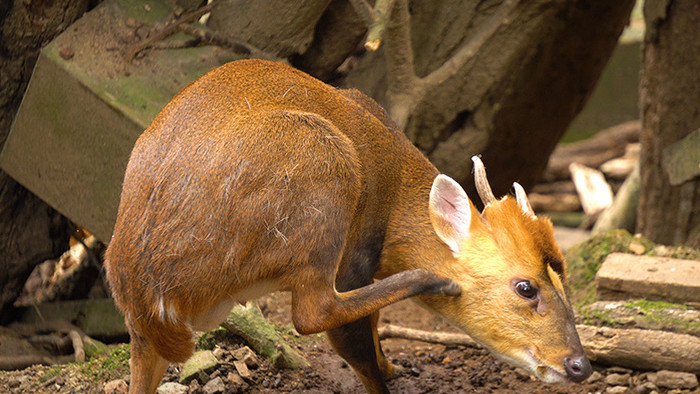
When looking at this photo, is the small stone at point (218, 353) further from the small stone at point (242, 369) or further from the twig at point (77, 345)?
the twig at point (77, 345)

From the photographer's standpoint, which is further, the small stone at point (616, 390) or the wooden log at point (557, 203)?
the wooden log at point (557, 203)

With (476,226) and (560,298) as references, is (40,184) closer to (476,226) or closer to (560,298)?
(476,226)

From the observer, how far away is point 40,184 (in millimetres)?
5074

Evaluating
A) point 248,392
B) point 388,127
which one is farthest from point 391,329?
point 388,127

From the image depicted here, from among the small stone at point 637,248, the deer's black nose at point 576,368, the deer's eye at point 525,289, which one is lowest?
the small stone at point 637,248

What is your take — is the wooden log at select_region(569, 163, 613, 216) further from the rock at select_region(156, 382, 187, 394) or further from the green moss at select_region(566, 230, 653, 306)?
the rock at select_region(156, 382, 187, 394)

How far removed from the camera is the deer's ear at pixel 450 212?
4.00m

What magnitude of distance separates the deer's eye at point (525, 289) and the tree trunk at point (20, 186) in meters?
3.42

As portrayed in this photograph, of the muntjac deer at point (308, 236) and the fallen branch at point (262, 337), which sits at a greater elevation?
the muntjac deer at point (308, 236)

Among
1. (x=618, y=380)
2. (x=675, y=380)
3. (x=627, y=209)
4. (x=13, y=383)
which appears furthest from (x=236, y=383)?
(x=627, y=209)

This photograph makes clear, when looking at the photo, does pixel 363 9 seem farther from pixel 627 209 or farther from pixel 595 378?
pixel 627 209

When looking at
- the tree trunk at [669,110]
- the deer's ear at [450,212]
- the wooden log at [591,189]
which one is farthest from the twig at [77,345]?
the wooden log at [591,189]

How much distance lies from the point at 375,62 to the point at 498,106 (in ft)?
3.71

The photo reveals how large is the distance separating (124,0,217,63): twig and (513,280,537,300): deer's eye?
9.18ft
